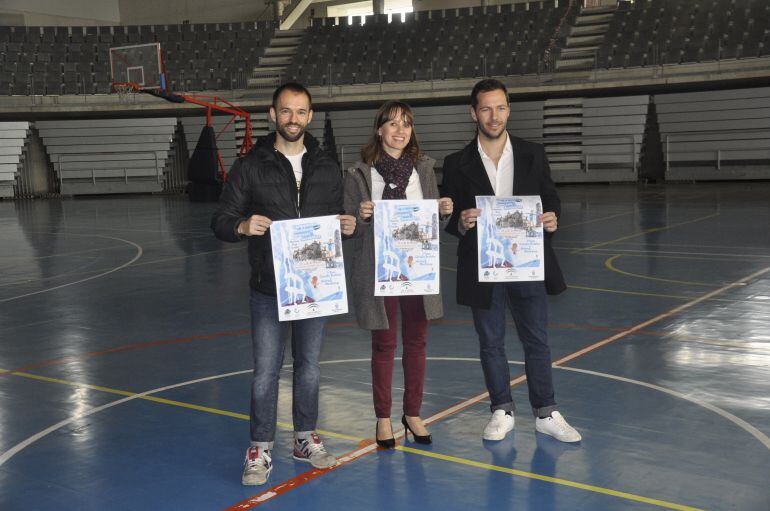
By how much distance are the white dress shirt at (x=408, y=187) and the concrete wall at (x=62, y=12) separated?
102 ft

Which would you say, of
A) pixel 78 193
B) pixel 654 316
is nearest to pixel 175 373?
pixel 654 316

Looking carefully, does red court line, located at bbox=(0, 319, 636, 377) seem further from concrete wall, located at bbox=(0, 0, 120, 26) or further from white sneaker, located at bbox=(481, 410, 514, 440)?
concrete wall, located at bbox=(0, 0, 120, 26)

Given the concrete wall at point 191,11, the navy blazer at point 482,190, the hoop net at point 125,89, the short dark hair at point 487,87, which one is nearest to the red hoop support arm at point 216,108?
the hoop net at point 125,89

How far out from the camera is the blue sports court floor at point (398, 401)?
12.6 feet

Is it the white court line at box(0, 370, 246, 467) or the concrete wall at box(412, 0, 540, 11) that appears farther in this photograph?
the concrete wall at box(412, 0, 540, 11)

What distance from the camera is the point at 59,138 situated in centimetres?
3008

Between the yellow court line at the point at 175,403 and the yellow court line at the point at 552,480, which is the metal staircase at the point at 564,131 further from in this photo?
the yellow court line at the point at 552,480

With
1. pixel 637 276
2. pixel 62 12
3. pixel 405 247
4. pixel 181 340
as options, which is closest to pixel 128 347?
pixel 181 340

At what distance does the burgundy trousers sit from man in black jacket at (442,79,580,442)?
0.28 m

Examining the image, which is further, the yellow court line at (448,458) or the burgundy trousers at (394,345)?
the burgundy trousers at (394,345)

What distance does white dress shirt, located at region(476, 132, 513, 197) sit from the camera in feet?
14.7

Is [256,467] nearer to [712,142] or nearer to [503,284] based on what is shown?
[503,284]

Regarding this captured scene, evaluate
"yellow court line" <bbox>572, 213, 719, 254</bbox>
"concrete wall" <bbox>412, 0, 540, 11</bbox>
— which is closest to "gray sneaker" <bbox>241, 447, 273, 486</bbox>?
"yellow court line" <bbox>572, 213, 719, 254</bbox>

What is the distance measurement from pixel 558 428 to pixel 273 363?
1.55 meters
